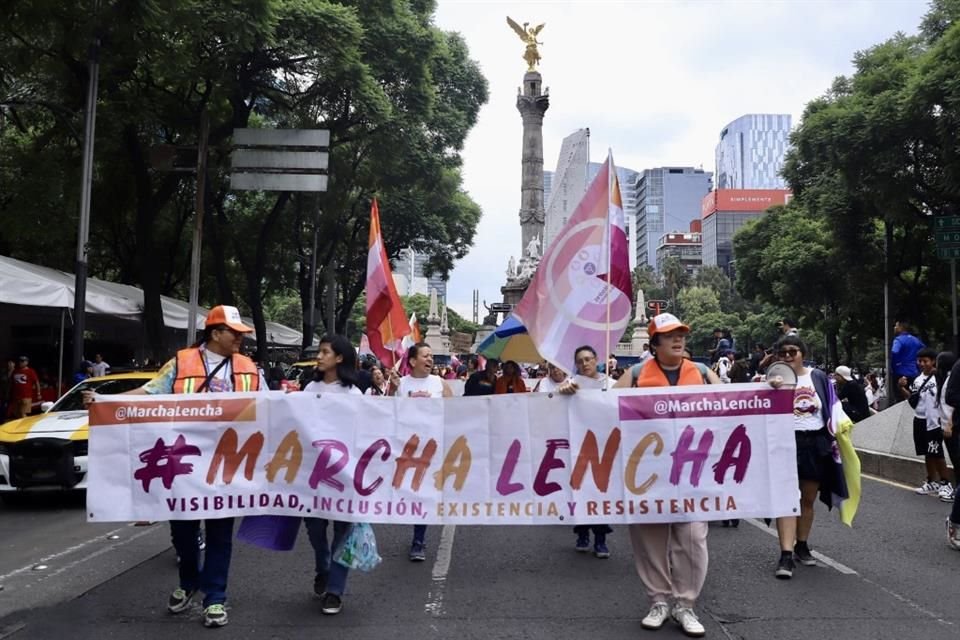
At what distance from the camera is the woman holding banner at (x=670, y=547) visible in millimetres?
4875

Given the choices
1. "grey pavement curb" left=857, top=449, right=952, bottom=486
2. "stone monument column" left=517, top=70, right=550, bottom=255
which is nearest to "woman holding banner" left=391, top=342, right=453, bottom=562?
"grey pavement curb" left=857, top=449, right=952, bottom=486

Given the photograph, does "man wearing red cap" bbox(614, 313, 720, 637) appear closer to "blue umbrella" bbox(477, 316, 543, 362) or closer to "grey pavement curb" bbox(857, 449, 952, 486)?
"blue umbrella" bbox(477, 316, 543, 362)

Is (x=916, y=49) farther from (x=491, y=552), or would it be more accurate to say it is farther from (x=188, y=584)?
(x=188, y=584)

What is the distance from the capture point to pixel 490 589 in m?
5.86

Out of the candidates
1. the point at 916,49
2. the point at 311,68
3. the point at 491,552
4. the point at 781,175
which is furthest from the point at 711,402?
the point at 781,175

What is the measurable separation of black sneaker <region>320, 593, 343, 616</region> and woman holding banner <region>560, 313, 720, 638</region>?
5.85ft

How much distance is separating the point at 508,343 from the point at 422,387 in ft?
16.0

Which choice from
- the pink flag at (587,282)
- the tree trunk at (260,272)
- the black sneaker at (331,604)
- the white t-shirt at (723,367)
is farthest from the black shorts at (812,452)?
the tree trunk at (260,272)

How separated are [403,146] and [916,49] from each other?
1401 centimetres

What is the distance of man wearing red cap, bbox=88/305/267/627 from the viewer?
4.92m

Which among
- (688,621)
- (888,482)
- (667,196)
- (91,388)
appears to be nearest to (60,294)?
(91,388)

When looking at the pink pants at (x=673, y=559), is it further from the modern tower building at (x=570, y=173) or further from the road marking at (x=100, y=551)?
the modern tower building at (x=570, y=173)

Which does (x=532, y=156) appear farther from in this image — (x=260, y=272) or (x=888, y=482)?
(x=888, y=482)

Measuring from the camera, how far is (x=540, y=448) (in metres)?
5.45
